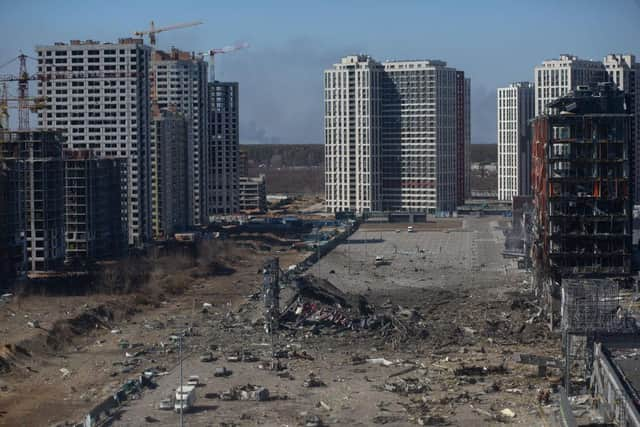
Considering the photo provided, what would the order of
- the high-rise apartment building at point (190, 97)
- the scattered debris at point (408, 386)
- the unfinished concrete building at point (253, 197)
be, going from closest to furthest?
the scattered debris at point (408, 386) → the high-rise apartment building at point (190, 97) → the unfinished concrete building at point (253, 197)

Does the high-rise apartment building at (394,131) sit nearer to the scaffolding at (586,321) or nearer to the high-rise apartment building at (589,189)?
the high-rise apartment building at (589,189)

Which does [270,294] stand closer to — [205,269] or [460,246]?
[205,269]

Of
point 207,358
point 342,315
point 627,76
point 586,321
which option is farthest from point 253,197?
point 586,321

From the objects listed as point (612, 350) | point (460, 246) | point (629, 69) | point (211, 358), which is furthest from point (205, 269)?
point (629, 69)

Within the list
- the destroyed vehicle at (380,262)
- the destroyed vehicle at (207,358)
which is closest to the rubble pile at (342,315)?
the destroyed vehicle at (207,358)

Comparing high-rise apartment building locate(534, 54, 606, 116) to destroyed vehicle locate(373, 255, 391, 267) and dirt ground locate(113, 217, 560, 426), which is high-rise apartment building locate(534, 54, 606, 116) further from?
dirt ground locate(113, 217, 560, 426)

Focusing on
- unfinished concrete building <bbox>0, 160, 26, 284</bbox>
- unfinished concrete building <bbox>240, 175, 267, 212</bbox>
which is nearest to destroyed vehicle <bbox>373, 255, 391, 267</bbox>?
unfinished concrete building <bbox>0, 160, 26, 284</bbox>
